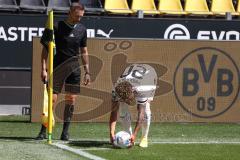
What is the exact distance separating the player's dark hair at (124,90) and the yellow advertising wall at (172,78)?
387 centimetres

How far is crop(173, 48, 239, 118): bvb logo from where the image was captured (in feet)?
43.4

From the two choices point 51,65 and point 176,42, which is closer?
point 51,65

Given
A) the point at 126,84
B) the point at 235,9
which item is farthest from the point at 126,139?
the point at 235,9

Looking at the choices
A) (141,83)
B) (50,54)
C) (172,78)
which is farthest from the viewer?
(172,78)

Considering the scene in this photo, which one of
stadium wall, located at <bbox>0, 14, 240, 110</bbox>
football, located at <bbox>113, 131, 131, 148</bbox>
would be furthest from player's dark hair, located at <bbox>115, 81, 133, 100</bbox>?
stadium wall, located at <bbox>0, 14, 240, 110</bbox>

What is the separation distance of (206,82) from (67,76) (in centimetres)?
424

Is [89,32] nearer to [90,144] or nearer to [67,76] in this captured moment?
[67,76]

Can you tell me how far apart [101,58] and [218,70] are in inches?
86.8

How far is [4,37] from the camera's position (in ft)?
49.9

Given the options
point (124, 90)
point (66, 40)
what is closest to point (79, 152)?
point (124, 90)

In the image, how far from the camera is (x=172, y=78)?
13.2 metres

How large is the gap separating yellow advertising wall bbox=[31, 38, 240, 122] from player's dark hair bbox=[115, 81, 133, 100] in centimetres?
387

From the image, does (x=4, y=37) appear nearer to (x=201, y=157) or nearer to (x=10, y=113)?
(x=10, y=113)

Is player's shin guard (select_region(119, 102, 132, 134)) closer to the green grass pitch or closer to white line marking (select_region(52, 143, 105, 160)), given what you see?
the green grass pitch
